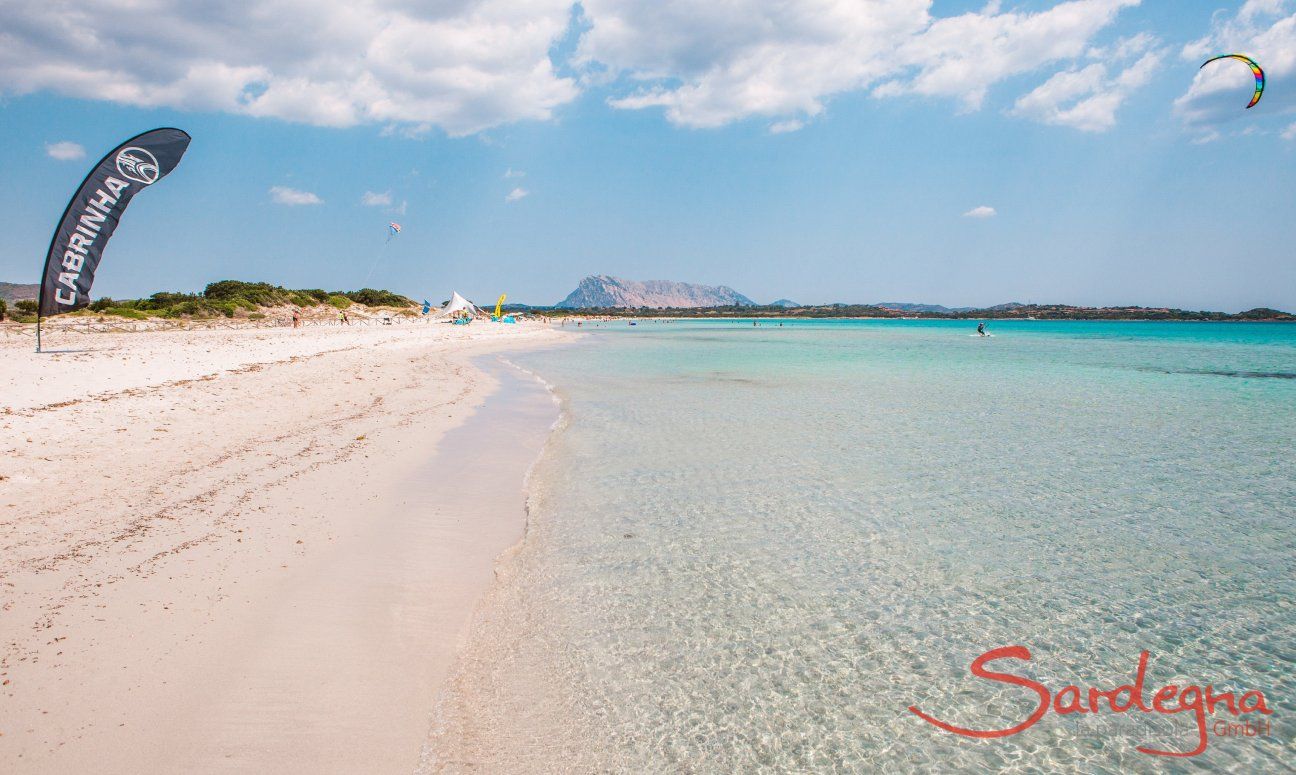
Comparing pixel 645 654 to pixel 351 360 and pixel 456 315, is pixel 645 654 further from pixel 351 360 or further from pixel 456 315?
pixel 456 315

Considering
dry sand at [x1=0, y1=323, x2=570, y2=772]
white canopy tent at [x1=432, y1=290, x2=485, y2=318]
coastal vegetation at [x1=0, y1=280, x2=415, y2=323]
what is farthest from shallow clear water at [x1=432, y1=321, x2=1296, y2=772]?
white canopy tent at [x1=432, y1=290, x2=485, y2=318]

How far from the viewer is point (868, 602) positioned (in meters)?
5.37

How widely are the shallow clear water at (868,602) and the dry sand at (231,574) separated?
0.64 metres

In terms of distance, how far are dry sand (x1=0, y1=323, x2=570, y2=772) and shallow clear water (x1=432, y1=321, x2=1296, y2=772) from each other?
2.10 ft

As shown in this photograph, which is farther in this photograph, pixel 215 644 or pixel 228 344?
pixel 228 344

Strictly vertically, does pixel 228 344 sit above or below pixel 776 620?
above

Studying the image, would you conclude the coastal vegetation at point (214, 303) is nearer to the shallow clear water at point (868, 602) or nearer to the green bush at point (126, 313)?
the green bush at point (126, 313)

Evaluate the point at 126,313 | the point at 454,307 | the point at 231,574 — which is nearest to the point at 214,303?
the point at 126,313

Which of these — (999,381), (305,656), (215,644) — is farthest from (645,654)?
(999,381)

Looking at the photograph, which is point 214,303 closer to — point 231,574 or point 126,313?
point 126,313

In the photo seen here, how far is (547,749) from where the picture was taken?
344 cm

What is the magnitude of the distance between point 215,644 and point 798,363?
31271mm

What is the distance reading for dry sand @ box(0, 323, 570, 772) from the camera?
3344 millimetres

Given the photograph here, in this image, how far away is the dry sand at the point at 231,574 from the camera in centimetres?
334
